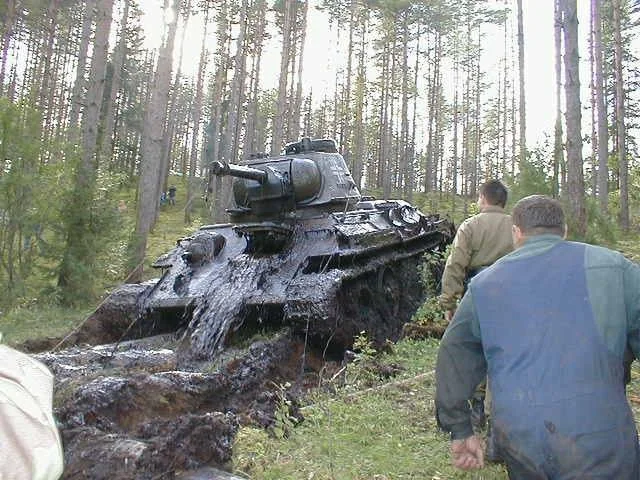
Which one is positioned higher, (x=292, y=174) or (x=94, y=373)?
(x=292, y=174)

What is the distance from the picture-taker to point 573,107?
10.4 metres

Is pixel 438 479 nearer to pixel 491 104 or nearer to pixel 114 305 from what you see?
pixel 114 305

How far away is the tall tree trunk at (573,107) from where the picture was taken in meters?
10.3

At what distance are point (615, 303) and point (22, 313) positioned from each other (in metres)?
10.8

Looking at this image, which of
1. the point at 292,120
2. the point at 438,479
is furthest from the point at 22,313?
the point at 292,120

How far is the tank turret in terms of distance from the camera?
990cm

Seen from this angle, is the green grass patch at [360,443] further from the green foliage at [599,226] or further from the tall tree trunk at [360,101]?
the tall tree trunk at [360,101]

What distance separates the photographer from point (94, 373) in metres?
6.16

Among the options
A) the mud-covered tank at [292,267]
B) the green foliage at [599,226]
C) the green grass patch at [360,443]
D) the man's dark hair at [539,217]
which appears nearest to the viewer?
the man's dark hair at [539,217]

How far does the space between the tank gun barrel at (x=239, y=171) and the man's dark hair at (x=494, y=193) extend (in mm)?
3474

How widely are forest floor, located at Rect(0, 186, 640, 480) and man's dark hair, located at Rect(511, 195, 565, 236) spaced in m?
1.85

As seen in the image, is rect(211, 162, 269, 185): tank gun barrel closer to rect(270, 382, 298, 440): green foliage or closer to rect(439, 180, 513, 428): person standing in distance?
rect(270, 382, 298, 440): green foliage

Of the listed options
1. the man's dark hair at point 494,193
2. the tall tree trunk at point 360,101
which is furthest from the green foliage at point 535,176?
the tall tree trunk at point 360,101

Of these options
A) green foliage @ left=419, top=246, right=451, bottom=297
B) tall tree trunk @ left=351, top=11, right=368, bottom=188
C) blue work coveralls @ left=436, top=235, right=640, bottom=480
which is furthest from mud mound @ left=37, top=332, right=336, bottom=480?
tall tree trunk @ left=351, top=11, right=368, bottom=188
